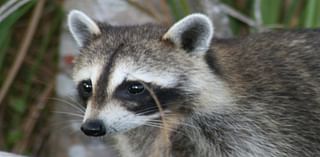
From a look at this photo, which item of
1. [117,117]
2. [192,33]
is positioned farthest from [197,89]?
[117,117]

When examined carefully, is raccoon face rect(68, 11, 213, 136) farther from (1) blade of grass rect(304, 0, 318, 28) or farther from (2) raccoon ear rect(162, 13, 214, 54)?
(1) blade of grass rect(304, 0, 318, 28)

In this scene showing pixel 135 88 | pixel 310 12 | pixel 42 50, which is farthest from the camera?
pixel 42 50

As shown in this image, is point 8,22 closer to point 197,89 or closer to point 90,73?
point 90,73

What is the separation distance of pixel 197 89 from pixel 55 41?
10.8 feet

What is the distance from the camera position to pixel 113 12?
755cm

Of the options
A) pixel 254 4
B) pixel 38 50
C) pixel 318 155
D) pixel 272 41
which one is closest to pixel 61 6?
pixel 38 50

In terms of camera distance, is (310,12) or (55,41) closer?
(310,12)

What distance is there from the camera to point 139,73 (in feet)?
16.9

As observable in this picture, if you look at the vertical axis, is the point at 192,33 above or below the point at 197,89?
above

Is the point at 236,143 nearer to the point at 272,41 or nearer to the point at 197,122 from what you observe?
the point at 197,122

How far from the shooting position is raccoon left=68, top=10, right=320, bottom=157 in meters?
5.10

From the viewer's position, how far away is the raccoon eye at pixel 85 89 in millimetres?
5215

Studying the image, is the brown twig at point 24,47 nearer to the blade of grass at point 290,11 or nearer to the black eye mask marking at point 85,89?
the blade of grass at point 290,11

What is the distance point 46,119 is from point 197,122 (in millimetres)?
3205
